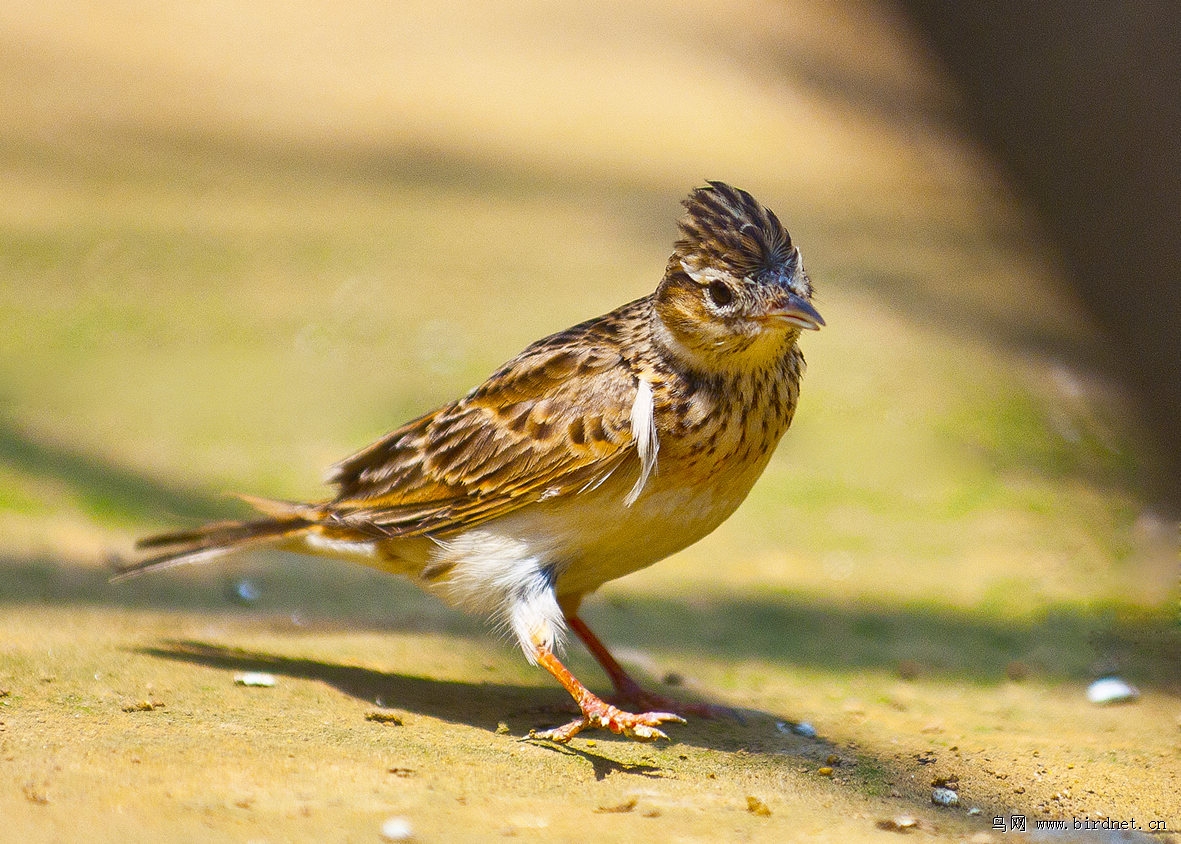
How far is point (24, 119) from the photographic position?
12711 mm

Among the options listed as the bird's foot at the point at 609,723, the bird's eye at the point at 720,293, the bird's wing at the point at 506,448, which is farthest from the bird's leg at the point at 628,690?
the bird's eye at the point at 720,293

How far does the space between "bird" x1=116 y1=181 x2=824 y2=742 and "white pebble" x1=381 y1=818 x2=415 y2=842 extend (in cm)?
107

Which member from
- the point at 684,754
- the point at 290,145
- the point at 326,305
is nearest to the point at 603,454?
the point at 684,754

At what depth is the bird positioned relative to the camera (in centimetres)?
480

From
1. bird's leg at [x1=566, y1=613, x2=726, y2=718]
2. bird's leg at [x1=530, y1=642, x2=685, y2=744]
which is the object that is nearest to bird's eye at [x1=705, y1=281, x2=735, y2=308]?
bird's leg at [x1=530, y1=642, x2=685, y2=744]

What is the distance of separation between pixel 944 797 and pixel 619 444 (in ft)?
5.48

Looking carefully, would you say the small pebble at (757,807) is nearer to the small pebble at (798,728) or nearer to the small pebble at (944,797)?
the small pebble at (944,797)

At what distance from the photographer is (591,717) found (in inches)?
189

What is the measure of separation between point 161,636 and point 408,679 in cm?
111

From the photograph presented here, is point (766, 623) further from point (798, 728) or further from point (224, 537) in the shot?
point (224, 537)

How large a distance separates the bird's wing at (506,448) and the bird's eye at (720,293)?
438mm

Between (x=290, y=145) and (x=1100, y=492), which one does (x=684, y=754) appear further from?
(x=290, y=145)

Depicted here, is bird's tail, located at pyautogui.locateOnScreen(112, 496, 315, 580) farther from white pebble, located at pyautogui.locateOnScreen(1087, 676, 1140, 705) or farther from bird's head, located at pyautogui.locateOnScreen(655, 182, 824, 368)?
white pebble, located at pyautogui.locateOnScreen(1087, 676, 1140, 705)

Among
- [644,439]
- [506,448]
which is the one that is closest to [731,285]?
[644,439]
